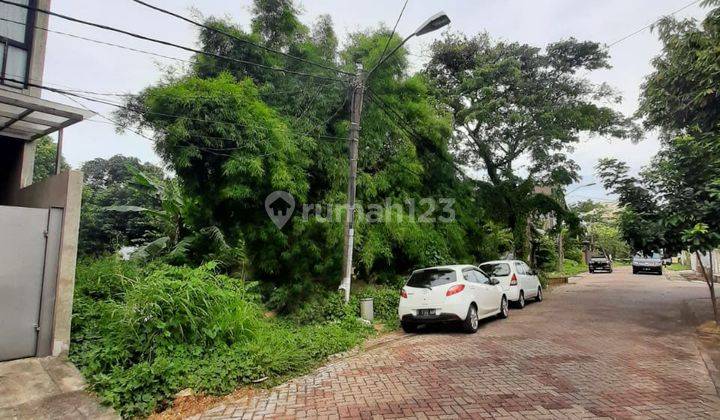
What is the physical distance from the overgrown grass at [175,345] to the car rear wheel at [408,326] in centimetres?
245

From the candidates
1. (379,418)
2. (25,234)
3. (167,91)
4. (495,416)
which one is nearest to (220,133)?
(167,91)

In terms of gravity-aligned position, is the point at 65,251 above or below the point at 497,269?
above

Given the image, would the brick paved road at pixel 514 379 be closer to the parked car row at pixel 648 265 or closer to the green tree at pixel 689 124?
the green tree at pixel 689 124

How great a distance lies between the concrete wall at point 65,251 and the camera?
214 inches

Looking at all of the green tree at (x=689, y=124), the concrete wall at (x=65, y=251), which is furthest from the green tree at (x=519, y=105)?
the concrete wall at (x=65, y=251)

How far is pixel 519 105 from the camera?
15562mm

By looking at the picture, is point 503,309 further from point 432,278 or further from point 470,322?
point 432,278

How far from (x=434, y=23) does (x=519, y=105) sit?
9.09m

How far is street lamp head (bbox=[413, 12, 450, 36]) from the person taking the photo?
300 inches

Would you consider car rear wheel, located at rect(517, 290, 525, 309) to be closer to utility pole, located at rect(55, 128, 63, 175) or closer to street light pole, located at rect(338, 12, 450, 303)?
street light pole, located at rect(338, 12, 450, 303)

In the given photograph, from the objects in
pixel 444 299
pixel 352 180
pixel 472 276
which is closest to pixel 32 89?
pixel 352 180

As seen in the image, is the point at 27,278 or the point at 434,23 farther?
the point at 434,23

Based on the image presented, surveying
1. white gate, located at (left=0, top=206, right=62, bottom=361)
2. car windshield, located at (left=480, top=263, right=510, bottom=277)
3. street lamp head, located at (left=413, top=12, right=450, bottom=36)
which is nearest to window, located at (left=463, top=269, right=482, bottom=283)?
car windshield, located at (left=480, top=263, right=510, bottom=277)

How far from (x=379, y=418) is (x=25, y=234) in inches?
203
